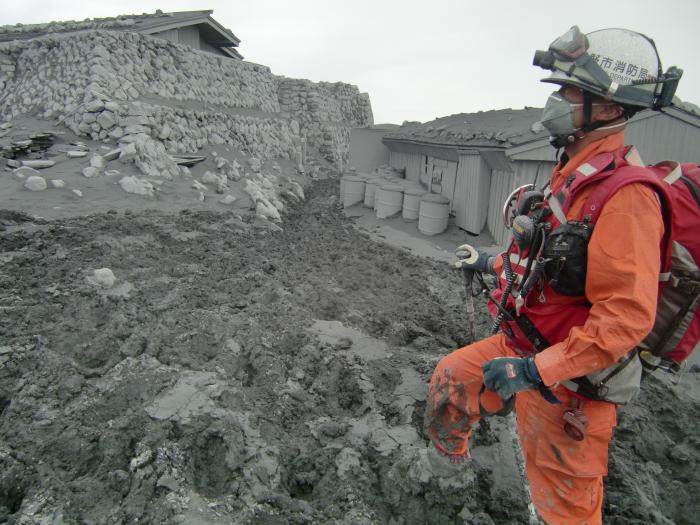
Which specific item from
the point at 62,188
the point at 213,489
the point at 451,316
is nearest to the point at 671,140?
the point at 451,316

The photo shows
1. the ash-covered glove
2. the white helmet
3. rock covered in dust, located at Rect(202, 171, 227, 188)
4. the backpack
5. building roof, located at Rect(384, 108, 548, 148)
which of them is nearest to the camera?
the backpack

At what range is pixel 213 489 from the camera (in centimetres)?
261

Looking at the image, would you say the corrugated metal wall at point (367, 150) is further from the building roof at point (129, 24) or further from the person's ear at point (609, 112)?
the person's ear at point (609, 112)

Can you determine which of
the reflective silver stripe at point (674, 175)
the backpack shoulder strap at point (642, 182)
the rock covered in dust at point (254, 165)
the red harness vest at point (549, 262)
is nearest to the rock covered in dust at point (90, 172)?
the rock covered in dust at point (254, 165)

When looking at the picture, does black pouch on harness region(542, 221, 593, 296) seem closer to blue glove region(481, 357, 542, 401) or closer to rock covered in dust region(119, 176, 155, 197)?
blue glove region(481, 357, 542, 401)

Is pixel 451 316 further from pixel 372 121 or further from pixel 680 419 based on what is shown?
pixel 372 121

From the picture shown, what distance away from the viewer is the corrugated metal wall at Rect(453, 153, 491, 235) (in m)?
9.85

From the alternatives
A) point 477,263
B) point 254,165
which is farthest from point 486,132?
point 477,263

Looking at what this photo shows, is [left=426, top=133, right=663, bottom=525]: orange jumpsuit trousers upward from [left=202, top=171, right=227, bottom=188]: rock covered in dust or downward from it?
upward

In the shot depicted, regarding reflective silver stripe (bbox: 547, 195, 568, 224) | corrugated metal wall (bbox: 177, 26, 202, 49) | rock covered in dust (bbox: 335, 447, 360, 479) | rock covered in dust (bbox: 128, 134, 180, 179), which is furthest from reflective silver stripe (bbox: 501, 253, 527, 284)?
corrugated metal wall (bbox: 177, 26, 202, 49)

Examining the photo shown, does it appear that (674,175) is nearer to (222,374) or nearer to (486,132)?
(222,374)

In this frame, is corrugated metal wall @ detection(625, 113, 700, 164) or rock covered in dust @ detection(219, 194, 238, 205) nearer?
corrugated metal wall @ detection(625, 113, 700, 164)

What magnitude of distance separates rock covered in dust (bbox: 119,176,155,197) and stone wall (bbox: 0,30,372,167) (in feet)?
7.41

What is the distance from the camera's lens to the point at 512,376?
2146 millimetres
